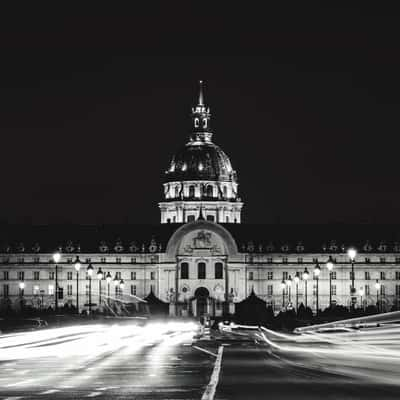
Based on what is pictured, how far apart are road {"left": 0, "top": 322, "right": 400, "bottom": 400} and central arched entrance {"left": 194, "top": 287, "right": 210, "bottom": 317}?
389ft

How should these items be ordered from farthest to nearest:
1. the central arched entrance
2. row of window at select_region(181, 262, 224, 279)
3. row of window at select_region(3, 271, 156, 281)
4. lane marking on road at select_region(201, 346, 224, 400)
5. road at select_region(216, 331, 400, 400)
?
row of window at select_region(3, 271, 156, 281) < row of window at select_region(181, 262, 224, 279) < the central arched entrance < road at select_region(216, 331, 400, 400) < lane marking on road at select_region(201, 346, 224, 400)

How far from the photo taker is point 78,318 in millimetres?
A: 90625

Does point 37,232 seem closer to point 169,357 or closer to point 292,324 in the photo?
point 292,324

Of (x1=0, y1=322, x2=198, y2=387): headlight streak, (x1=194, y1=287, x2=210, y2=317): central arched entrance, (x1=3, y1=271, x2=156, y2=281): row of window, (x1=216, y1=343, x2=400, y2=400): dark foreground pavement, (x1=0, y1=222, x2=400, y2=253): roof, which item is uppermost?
(x1=0, y1=222, x2=400, y2=253): roof

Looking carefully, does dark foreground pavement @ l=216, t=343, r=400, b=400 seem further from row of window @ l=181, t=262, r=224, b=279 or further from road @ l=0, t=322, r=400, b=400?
row of window @ l=181, t=262, r=224, b=279

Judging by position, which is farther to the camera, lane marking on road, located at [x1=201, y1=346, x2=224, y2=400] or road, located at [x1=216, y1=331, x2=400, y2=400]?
road, located at [x1=216, y1=331, x2=400, y2=400]

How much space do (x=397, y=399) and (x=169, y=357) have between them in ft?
62.7

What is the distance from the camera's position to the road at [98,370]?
27.6m

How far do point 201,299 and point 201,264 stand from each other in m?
5.47

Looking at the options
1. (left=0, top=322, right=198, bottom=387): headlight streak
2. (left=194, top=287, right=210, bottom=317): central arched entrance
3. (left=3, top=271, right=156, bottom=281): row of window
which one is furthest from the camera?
(left=3, top=271, right=156, bottom=281): row of window

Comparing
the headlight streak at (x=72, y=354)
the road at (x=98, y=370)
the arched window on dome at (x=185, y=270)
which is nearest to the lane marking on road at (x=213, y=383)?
the road at (x=98, y=370)

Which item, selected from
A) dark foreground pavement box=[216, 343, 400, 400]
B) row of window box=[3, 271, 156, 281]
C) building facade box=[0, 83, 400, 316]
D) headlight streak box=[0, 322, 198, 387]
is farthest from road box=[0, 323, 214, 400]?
row of window box=[3, 271, 156, 281]

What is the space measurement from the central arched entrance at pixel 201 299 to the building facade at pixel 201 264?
135 millimetres

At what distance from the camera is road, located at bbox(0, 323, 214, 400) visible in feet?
90.5
